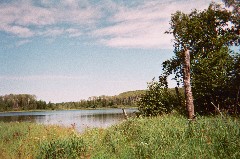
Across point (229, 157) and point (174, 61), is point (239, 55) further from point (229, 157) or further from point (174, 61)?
point (229, 157)

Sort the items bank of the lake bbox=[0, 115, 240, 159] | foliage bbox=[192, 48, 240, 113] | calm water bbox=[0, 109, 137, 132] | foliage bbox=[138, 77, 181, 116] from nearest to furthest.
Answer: bank of the lake bbox=[0, 115, 240, 159] < foliage bbox=[192, 48, 240, 113] < foliage bbox=[138, 77, 181, 116] < calm water bbox=[0, 109, 137, 132]

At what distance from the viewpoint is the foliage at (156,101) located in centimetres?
2420

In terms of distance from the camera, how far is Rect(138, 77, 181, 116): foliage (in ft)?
79.4

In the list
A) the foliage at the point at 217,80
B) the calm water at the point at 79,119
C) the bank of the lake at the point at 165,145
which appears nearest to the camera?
the bank of the lake at the point at 165,145

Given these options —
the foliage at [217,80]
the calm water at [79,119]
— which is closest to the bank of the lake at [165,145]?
the calm water at [79,119]

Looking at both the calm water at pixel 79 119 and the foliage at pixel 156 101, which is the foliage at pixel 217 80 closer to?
the foliage at pixel 156 101

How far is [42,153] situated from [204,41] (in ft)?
69.1

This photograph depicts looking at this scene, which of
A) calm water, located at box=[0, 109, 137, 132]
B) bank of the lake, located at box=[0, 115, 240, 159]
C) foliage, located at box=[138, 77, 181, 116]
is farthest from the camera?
calm water, located at box=[0, 109, 137, 132]

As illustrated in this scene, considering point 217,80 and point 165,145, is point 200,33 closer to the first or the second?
point 217,80

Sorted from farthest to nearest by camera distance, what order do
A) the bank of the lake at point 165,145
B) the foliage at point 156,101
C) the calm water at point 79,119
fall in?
1. the calm water at point 79,119
2. the foliage at point 156,101
3. the bank of the lake at point 165,145

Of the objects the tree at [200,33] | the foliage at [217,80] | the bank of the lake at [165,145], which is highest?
the tree at [200,33]

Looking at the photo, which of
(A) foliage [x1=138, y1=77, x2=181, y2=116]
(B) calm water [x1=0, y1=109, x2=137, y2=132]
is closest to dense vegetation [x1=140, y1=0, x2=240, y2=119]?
(A) foliage [x1=138, y1=77, x2=181, y2=116]

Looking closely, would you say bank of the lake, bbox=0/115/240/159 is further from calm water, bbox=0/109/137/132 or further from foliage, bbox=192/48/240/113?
foliage, bbox=192/48/240/113

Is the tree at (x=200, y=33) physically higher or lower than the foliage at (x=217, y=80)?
higher
